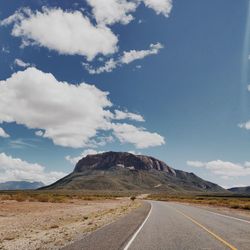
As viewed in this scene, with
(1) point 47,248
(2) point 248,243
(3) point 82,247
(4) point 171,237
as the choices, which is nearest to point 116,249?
(3) point 82,247

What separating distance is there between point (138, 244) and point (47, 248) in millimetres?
3498

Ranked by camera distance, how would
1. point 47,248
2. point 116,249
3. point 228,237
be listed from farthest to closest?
point 228,237 < point 47,248 < point 116,249

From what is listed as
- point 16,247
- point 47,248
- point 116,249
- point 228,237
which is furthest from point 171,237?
point 16,247

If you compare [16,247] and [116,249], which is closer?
[116,249]

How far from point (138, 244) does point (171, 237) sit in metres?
2.74

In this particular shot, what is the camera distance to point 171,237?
52.1 ft

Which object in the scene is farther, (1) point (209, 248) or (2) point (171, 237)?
(2) point (171, 237)

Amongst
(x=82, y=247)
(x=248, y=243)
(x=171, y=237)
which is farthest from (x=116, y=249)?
(x=248, y=243)

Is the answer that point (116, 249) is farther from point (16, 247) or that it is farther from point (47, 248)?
point (16, 247)

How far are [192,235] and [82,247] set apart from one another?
19.2ft

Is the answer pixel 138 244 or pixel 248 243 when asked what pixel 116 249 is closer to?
pixel 138 244

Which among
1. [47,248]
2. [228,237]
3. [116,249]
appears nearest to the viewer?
[116,249]

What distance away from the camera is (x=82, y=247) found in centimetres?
1318

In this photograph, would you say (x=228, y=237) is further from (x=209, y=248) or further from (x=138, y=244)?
(x=138, y=244)
